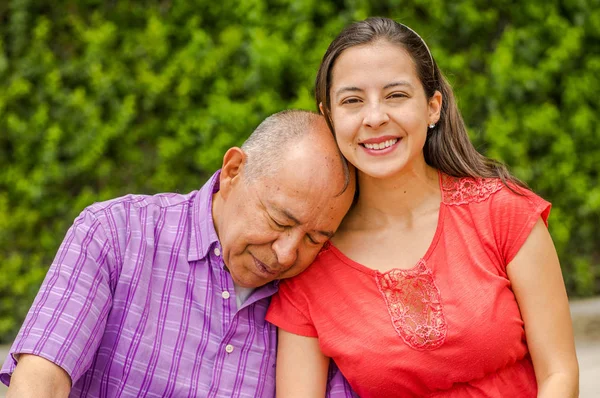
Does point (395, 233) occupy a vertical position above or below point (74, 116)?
below

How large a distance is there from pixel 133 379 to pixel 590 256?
3.05 metres

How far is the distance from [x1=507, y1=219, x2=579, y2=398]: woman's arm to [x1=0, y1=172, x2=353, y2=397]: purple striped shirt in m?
0.62

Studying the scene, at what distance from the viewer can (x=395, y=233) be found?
8.81ft

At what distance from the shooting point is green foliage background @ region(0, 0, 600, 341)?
14.7 ft

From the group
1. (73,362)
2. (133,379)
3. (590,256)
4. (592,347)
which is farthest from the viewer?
(590,256)

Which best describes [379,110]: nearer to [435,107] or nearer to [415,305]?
[435,107]

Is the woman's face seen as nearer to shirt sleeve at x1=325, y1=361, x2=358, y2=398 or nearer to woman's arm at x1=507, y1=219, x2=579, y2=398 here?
woman's arm at x1=507, y1=219, x2=579, y2=398

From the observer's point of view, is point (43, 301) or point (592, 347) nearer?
point (43, 301)

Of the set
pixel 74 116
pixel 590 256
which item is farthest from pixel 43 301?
pixel 590 256

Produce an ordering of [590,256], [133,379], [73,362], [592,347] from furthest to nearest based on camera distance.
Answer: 1. [590,256]
2. [592,347]
3. [133,379]
4. [73,362]

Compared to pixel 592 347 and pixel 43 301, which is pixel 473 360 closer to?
pixel 43 301

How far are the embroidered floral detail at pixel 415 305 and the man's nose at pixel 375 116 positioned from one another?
1.44 feet

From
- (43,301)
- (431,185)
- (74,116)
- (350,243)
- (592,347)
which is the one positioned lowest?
(592,347)

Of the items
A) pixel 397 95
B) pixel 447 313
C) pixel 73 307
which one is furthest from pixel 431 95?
pixel 73 307
